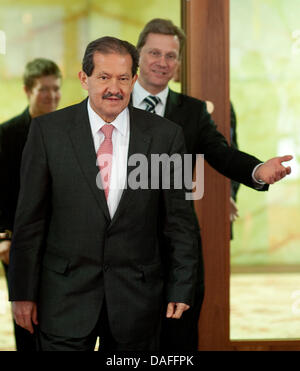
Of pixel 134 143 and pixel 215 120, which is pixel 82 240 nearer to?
pixel 134 143

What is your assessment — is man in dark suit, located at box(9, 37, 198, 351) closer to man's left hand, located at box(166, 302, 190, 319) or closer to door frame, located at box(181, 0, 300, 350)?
man's left hand, located at box(166, 302, 190, 319)

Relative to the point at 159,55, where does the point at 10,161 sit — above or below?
below

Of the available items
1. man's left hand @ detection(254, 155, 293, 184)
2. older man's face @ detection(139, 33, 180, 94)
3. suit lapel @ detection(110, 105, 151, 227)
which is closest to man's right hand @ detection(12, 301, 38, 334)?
suit lapel @ detection(110, 105, 151, 227)

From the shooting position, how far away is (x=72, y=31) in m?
3.29

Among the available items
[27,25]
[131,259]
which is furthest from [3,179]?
[131,259]

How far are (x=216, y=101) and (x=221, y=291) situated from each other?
0.91m

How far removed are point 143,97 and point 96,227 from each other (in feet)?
2.76

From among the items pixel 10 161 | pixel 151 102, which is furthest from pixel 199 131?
pixel 10 161

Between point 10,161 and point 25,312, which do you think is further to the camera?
point 10,161

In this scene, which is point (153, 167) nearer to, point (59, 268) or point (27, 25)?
point (59, 268)

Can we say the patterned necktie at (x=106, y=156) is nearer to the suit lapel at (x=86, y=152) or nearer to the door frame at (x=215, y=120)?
the suit lapel at (x=86, y=152)

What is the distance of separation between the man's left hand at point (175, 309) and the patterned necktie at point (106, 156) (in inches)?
16.5

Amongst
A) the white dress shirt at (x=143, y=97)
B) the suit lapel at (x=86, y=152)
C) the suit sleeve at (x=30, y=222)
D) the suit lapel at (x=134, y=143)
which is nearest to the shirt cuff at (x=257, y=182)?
the white dress shirt at (x=143, y=97)

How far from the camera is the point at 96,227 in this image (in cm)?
220
